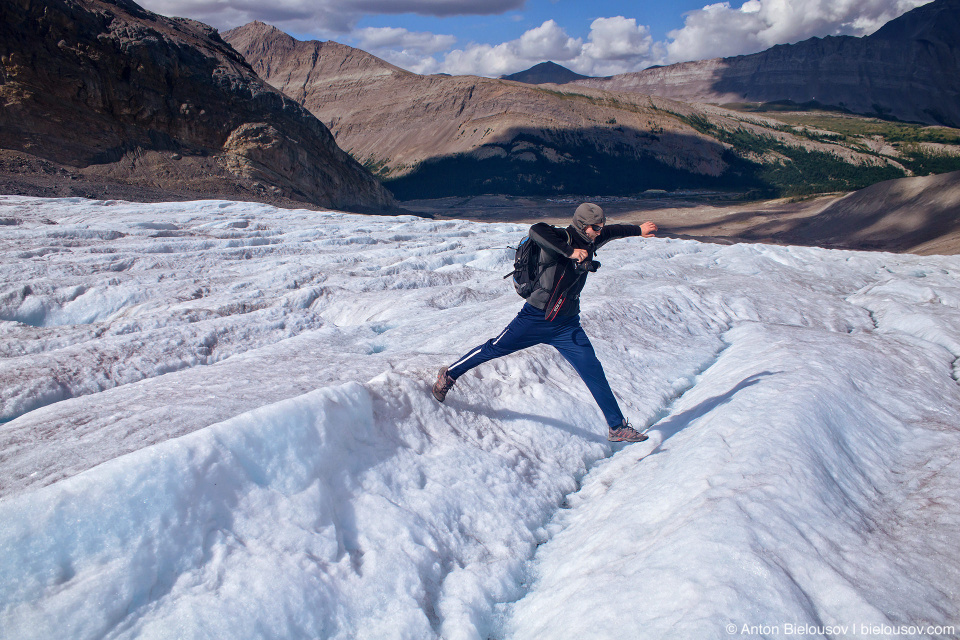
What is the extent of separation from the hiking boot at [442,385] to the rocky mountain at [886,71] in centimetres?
18651

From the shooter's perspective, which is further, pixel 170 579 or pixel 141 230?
pixel 141 230

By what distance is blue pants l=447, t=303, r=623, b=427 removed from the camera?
3984 mm

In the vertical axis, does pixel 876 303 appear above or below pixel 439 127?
below

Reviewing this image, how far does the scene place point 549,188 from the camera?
77688 mm

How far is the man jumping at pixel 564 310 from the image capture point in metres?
3.83

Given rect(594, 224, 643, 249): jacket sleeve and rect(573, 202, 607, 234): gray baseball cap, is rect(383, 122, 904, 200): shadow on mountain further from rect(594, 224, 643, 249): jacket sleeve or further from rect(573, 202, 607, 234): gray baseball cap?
rect(573, 202, 607, 234): gray baseball cap

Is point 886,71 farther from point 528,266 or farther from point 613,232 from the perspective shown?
point 528,266

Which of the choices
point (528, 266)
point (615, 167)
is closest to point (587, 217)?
point (528, 266)

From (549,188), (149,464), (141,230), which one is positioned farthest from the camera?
(549,188)

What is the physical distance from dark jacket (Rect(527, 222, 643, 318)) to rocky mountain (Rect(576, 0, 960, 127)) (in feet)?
610

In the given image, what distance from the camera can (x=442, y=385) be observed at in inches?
159

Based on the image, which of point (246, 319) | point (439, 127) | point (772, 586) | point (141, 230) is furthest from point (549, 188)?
point (772, 586)

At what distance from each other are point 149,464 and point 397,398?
1646 mm

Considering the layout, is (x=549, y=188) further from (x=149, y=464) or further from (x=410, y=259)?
(x=149, y=464)
